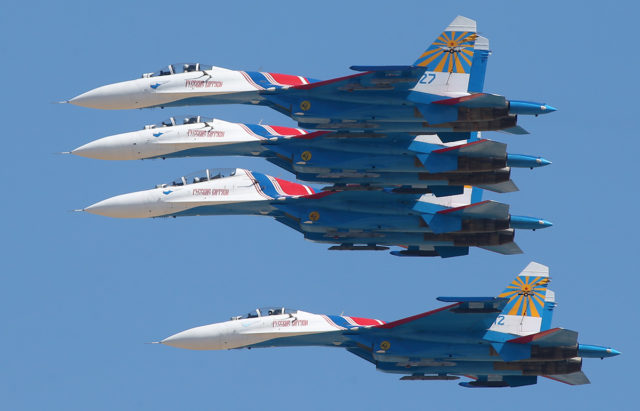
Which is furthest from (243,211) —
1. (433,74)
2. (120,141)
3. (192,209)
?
(433,74)

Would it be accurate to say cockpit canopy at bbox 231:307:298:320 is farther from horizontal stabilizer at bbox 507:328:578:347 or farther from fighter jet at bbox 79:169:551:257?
horizontal stabilizer at bbox 507:328:578:347

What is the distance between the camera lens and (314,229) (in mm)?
75188

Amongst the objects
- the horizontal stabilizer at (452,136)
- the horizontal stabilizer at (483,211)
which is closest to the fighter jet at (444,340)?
the horizontal stabilizer at (483,211)

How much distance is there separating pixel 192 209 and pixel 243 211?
9.09 ft

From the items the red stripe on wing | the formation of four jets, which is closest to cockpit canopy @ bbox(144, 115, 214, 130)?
the formation of four jets

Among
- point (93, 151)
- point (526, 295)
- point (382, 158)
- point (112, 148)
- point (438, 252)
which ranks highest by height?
point (112, 148)

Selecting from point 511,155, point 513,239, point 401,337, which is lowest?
point 401,337

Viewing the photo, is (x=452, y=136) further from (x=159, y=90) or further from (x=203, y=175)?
(x=159, y=90)

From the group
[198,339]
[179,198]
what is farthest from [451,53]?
[198,339]

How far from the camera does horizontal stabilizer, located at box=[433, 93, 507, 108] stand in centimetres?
7200

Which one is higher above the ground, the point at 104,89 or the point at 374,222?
the point at 104,89

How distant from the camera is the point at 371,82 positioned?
7156 cm

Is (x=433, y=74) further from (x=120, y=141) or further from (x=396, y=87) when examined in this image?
(x=120, y=141)

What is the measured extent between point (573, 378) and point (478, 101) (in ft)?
52.5
